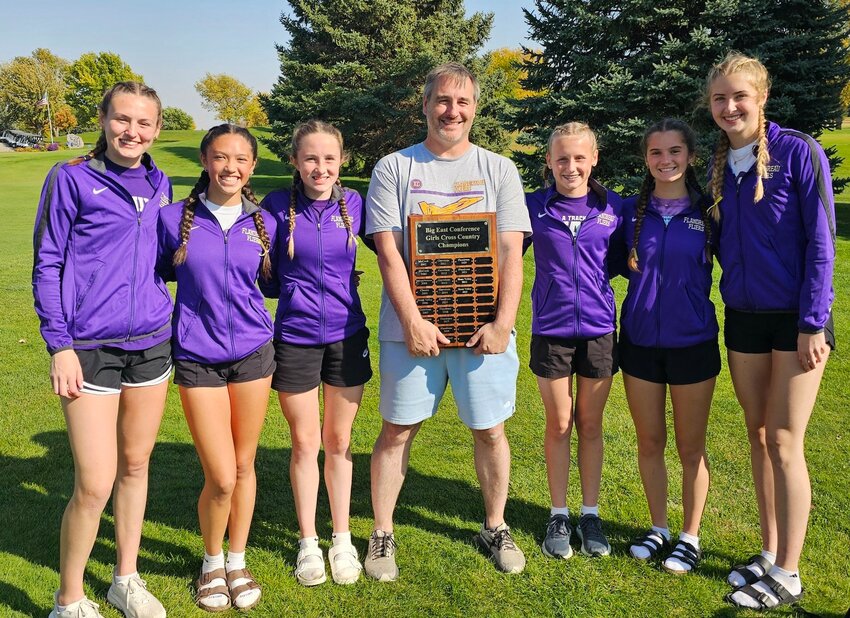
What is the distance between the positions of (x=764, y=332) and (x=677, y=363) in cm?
43

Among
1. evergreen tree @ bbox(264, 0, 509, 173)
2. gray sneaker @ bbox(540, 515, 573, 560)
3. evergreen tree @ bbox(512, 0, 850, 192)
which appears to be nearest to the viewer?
gray sneaker @ bbox(540, 515, 573, 560)

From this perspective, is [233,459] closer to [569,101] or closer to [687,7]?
[569,101]

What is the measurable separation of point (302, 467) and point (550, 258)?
173 centimetres

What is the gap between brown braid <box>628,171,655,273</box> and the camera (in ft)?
11.3

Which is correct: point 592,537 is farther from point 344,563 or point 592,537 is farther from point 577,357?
point 344,563

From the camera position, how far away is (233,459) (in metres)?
3.24

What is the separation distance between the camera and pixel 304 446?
349cm

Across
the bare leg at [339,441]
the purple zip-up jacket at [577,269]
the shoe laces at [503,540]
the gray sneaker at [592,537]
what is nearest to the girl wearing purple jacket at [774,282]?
the purple zip-up jacket at [577,269]

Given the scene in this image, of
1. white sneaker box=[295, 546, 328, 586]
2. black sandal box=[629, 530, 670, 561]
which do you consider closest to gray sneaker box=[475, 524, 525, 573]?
black sandal box=[629, 530, 670, 561]

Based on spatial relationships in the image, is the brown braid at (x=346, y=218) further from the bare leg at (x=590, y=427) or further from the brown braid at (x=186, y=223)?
the bare leg at (x=590, y=427)

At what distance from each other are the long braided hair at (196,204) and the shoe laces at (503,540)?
1905 mm

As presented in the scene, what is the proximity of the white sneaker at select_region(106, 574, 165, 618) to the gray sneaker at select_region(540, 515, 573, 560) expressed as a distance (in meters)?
2.04

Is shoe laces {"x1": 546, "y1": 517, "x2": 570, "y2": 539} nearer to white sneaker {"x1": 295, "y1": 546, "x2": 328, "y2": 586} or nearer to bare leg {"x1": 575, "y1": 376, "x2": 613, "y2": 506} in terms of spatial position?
bare leg {"x1": 575, "y1": 376, "x2": 613, "y2": 506}

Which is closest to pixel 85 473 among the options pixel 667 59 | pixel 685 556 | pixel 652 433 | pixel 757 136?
A: pixel 652 433
